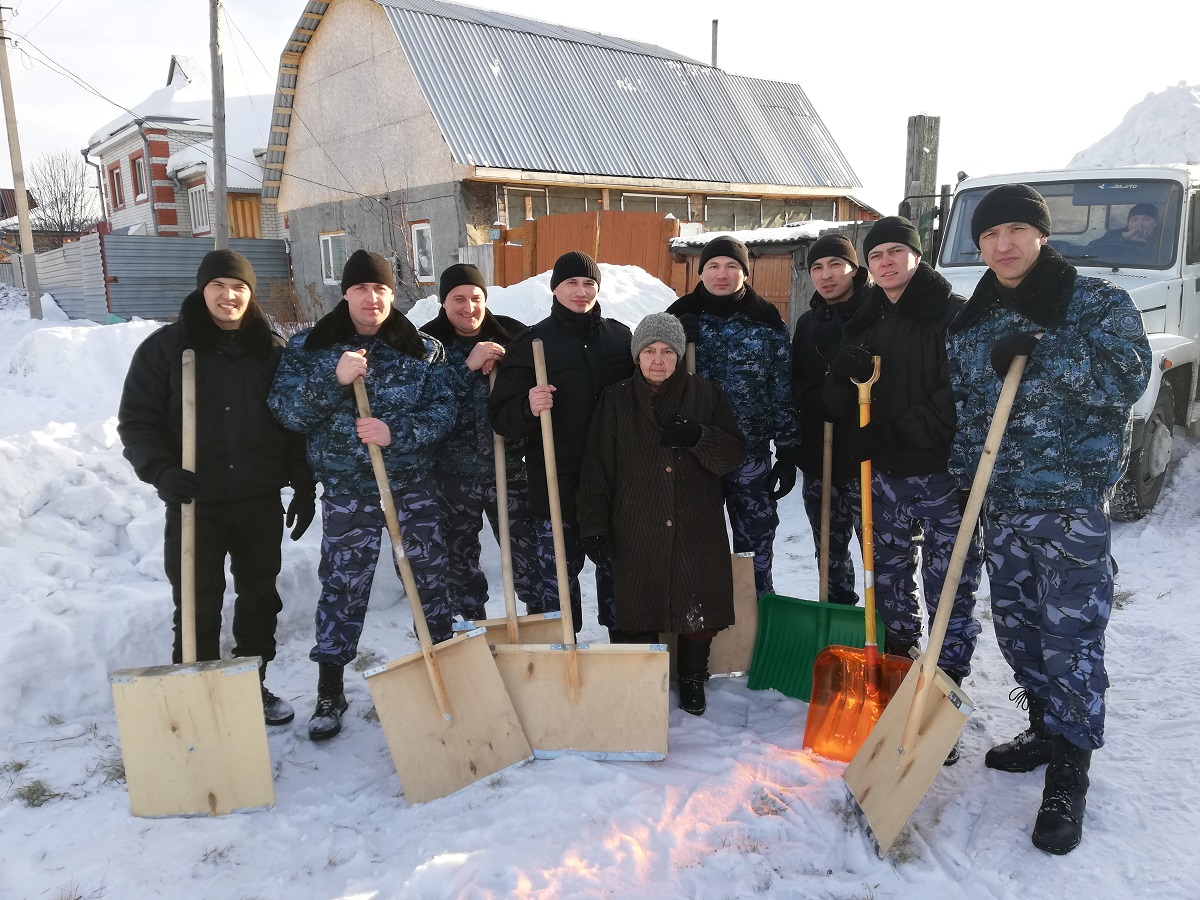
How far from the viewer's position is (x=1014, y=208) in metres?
2.36

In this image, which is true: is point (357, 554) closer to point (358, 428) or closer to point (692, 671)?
point (358, 428)

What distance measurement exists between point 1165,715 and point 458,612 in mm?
3050

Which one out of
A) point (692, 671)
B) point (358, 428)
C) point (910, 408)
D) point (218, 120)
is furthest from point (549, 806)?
point (218, 120)

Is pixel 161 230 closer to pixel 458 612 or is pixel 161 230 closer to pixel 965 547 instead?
pixel 458 612

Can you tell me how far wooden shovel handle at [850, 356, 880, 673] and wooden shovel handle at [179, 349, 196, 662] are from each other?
2.43m

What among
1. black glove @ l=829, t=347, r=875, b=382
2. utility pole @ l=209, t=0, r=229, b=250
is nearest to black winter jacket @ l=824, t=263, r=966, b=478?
black glove @ l=829, t=347, r=875, b=382

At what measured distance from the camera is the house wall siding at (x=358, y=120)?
43.5ft

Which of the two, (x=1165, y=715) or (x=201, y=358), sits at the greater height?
(x=201, y=358)

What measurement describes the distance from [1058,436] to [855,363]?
708mm

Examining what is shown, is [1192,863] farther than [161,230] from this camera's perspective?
No

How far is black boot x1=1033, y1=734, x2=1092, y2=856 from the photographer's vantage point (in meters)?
2.41

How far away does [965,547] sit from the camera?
245cm

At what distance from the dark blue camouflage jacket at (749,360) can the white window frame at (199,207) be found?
2266 cm

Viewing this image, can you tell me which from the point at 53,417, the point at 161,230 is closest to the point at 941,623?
the point at 53,417
